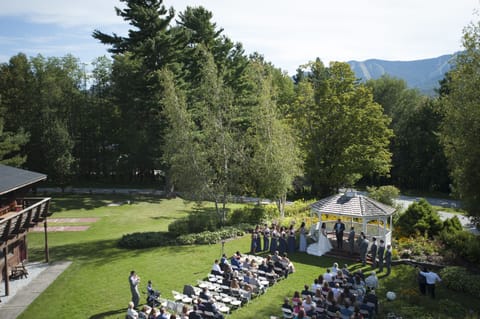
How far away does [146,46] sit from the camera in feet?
131

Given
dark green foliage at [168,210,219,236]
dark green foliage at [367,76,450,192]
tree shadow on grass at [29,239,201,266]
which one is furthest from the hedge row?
dark green foliage at [367,76,450,192]

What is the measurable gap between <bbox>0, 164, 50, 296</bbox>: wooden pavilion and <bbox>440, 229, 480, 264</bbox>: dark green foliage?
2216 centimetres

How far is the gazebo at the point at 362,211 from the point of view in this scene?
2139 cm

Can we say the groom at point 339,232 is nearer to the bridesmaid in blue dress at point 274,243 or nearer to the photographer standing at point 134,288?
the bridesmaid in blue dress at point 274,243

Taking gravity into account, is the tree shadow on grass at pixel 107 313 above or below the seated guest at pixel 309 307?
below

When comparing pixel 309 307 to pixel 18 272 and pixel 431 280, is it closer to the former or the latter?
pixel 431 280

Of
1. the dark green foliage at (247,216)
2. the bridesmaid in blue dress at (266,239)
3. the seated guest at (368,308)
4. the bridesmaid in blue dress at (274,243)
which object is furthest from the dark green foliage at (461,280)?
the dark green foliage at (247,216)

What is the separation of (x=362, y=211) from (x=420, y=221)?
4530mm

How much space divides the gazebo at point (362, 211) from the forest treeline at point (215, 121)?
4113 millimetres

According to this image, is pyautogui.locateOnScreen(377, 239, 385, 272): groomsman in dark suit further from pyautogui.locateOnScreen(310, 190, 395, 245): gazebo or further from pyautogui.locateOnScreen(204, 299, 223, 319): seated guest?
pyautogui.locateOnScreen(204, 299, 223, 319): seated guest

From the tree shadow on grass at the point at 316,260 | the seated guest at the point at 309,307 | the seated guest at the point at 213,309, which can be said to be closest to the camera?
the seated guest at the point at 309,307

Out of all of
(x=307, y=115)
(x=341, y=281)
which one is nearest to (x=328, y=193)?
(x=307, y=115)

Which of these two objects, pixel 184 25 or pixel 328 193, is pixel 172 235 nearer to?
pixel 328 193

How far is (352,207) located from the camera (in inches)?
867
